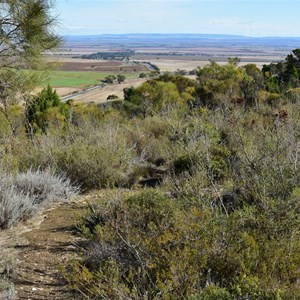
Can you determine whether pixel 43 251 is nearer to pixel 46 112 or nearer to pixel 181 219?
pixel 181 219

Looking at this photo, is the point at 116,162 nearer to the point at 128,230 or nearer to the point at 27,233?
the point at 27,233

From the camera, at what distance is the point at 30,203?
251 inches

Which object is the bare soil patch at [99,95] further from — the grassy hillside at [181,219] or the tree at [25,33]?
the tree at [25,33]

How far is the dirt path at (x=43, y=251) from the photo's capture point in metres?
4.25

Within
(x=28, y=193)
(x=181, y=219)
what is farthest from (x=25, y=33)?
(x=181, y=219)

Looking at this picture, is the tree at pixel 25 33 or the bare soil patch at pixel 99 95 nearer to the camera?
the tree at pixel 25 33

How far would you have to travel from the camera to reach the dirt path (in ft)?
13.9

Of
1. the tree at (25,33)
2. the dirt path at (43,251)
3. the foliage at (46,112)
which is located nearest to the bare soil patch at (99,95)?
the foliage at (46,112)

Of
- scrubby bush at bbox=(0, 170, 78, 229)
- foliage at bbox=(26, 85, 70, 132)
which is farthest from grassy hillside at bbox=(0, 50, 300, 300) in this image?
foliage at bbox=(26, 85, 70, 132)

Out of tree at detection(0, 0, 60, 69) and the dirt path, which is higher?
tree at detection(0, 0, 60, 69)

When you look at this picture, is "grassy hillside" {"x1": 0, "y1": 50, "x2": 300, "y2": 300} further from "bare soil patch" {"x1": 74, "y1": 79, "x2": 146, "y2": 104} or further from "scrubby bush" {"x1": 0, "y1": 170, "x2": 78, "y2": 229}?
"bare soil patch" {"x1": 74, "y1": 79, "x2": 146, "y2": 104}

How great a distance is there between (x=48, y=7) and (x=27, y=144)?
371 centimetres

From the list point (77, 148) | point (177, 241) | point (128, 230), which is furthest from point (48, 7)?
point (177, 241)

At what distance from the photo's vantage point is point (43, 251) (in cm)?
520
